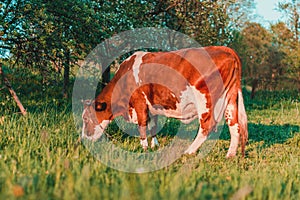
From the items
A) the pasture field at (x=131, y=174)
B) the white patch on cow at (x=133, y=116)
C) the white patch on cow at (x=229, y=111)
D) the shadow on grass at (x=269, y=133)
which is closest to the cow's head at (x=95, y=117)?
the pasture field at (x=131, y=174)

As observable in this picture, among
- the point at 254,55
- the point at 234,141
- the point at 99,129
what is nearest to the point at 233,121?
the point at 234,141

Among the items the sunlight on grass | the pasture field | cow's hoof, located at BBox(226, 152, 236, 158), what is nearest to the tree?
the pasture field

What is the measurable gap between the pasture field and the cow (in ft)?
1.59

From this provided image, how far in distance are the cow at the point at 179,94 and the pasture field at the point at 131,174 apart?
1.59 feet

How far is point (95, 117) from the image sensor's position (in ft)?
27.2

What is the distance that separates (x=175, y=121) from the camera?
38.2 ft

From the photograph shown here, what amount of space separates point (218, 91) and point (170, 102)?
1.12 m

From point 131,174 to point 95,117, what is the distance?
4.33 m

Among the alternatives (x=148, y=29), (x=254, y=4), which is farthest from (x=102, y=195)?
(x=254, y=4)

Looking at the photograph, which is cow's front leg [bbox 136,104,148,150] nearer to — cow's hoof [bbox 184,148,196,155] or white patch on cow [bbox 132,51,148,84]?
white patch on cow [bbox 132,51,148,84]

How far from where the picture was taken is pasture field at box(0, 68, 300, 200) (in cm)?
326

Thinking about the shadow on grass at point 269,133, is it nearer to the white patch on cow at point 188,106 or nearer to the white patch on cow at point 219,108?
the white patch on cow at point 219,108

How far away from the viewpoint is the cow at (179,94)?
7152 millimetres

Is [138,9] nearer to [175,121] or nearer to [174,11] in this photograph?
[174,11]
